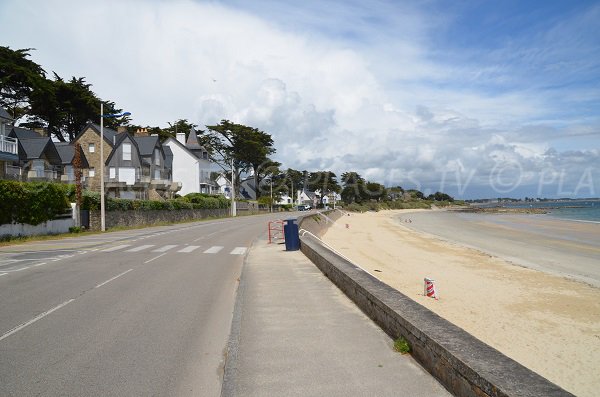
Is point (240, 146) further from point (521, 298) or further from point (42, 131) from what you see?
point (521, 298)

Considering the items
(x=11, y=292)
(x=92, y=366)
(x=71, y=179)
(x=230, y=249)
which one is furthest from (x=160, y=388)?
(x=71, y=179)

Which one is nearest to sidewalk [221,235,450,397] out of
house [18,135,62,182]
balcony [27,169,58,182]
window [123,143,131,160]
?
balcony [27,169,58,182]

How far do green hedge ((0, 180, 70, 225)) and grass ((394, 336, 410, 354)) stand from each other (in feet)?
78.1

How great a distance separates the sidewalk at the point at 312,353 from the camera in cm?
475

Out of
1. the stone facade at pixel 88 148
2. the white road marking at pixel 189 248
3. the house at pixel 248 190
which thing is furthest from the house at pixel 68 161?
the house at pixel 248 190

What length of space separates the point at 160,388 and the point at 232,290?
19.0ft

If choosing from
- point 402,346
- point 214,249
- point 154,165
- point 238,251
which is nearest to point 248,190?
point 154,165

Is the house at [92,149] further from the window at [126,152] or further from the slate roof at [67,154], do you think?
the window at [126,152]

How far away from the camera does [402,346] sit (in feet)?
18.7

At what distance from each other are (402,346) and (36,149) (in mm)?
48239

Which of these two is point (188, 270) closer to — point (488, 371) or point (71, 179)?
point (488, 371)

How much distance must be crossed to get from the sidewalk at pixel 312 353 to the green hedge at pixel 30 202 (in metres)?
19.8

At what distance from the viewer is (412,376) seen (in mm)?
4961

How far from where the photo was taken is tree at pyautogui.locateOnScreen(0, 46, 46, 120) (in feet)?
152
